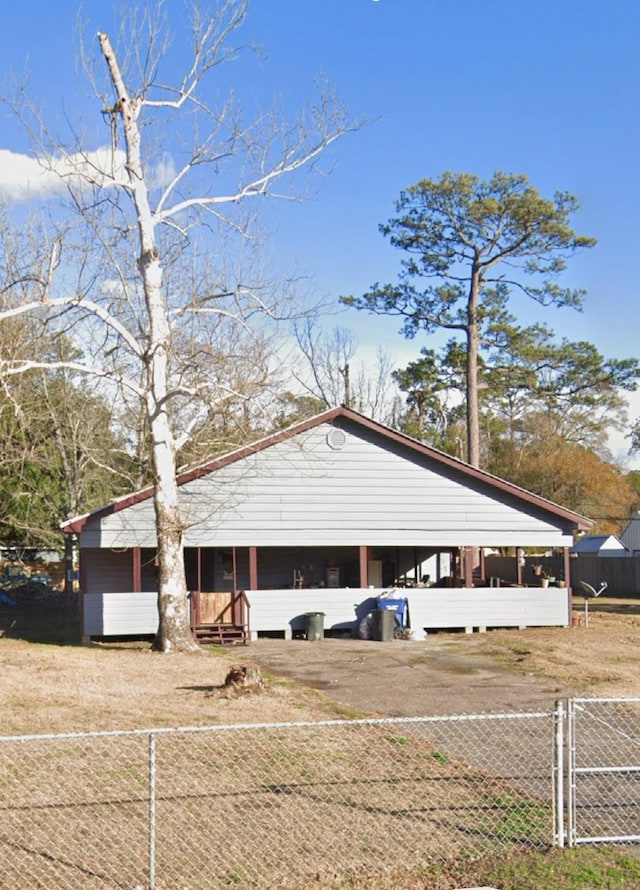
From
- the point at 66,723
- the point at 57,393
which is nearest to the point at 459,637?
the point at 66,723

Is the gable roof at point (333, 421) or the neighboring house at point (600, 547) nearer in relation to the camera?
the gable roof at point (333, 421)

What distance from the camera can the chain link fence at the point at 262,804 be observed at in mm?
7062

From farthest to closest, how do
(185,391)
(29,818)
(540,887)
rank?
(185,391), (29,818), (540,887)

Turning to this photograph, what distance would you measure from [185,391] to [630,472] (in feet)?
231

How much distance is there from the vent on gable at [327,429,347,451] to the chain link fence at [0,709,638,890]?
13759 mm

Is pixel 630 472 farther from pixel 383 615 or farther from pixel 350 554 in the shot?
pixel 383 615

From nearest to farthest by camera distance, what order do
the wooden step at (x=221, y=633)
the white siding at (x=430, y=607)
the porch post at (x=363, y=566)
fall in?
the wooden step at (x=221, y=633), the white siding at (x=430, y=607), the porch post at (x=363, y=566)

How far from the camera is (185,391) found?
1953 centimetres

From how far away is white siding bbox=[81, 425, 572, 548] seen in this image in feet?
79.6

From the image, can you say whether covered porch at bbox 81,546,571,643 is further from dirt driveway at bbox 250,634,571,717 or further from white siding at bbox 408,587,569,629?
dirt driveway at bbox 250,634,571,717

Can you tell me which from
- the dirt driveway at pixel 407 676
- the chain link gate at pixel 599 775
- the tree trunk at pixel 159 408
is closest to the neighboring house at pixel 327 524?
the dirt driveway at pixel 407 676

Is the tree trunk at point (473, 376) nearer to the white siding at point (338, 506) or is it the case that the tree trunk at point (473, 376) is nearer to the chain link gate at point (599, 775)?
the white siding at point (338, 506)

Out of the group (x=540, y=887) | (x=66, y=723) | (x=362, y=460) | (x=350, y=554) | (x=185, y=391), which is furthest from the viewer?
(x=350, y=554)

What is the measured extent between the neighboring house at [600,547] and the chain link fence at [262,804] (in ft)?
140
